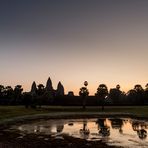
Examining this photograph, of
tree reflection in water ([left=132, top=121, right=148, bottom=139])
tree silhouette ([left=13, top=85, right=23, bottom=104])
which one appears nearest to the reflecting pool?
tree reflection in water ([left=132, top=121, right=148, bottom=139])

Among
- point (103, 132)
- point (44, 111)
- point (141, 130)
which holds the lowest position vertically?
point (103, 132)

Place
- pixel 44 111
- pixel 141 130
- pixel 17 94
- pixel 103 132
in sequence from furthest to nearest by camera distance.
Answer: pixel 17 94 → pixel 44 111 → pixel 141 130 → pixel 103 132

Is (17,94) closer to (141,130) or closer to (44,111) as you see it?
(44,111)

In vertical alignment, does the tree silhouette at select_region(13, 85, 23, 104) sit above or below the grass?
above

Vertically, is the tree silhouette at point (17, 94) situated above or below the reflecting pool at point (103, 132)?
above

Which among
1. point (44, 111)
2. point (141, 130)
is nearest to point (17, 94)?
point (44, 111)

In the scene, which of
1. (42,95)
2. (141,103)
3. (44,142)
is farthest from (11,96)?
(44,142)

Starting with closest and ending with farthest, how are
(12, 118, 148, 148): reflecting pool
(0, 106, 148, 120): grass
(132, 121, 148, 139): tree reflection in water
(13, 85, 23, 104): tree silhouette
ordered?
(12, 118, 148, 148): reflecting pool, (132, 121, 148, 139): tree reflection in water, (0, 106, 148, 120): grass, (13, 85, 23, 104): tree silhouette

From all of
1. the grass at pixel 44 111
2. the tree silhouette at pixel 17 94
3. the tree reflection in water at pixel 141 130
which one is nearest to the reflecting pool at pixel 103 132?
the tree reflection in water at pixel 141 130

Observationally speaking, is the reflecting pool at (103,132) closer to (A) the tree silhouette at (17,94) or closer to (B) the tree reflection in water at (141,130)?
(B) the tree reflection in water at (141,130)

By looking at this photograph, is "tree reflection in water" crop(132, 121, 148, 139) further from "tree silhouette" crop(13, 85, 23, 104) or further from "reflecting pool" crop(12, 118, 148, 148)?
"tree silhouette" crop(13, 85, 23, 104)

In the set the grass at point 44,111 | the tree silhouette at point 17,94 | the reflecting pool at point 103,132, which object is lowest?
the reflecting pool at point 103,132

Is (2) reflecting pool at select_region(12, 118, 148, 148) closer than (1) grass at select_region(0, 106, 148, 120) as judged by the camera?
Yes

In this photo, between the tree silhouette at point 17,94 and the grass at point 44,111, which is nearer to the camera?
the grass at point 44,111
